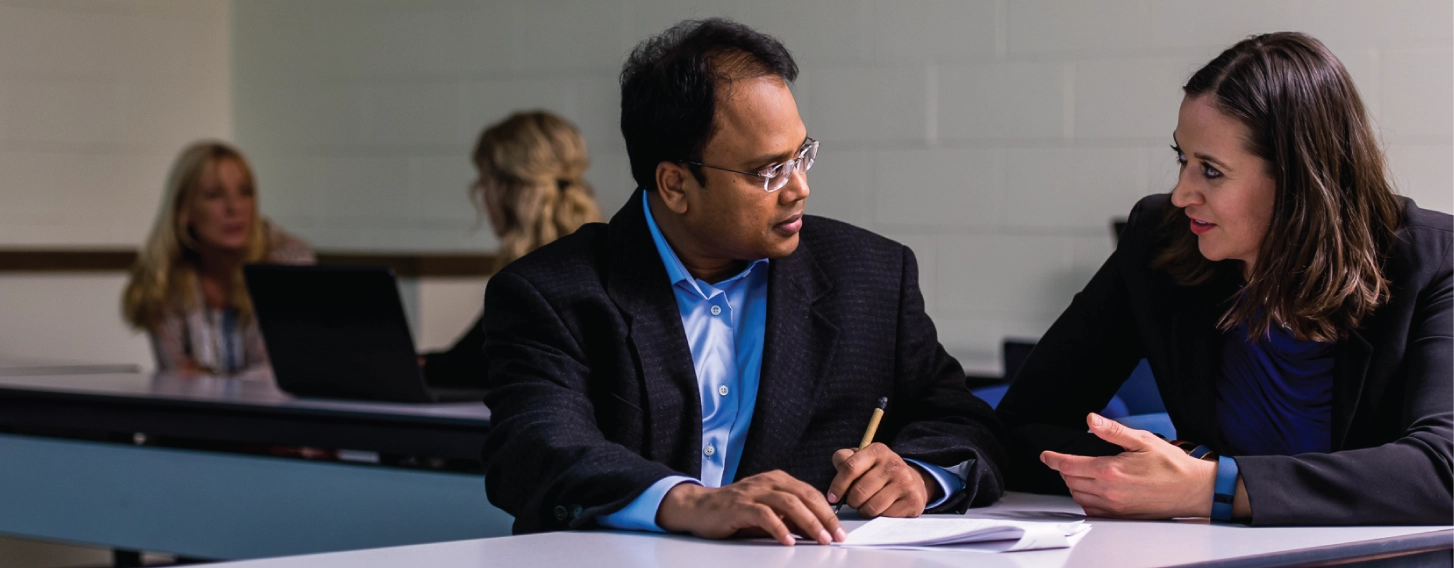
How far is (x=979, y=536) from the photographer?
1237mm

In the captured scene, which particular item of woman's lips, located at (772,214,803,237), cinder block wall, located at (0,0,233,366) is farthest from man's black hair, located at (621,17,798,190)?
cinder block wall, located at (0,0,233,366)

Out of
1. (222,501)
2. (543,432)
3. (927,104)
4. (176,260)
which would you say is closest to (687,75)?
(543,432)

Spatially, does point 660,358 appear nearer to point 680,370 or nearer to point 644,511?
point 680,370

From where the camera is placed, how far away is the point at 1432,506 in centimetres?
138

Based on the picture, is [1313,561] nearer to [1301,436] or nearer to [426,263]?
[1301,436]

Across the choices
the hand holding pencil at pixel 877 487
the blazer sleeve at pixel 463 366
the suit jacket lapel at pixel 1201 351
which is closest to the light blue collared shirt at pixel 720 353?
the hand holding pencil at pixel 877 487

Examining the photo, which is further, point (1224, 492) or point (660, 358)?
point (660, 358)

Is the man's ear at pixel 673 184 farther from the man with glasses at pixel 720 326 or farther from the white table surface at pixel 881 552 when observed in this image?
the white table surface at pixel 881 552

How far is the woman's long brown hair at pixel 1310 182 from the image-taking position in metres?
1.50

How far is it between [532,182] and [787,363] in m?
1.77

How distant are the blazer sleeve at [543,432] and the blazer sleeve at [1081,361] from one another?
0.52 metres

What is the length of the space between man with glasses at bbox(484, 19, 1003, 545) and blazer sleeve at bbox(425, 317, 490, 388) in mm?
1058

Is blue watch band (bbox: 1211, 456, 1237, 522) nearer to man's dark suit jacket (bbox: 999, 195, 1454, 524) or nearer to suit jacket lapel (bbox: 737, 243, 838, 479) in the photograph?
man's dark suit jacket (bbox: 999, 195, 1454, 524)

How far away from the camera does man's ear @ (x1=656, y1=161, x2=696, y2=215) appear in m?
1.68
